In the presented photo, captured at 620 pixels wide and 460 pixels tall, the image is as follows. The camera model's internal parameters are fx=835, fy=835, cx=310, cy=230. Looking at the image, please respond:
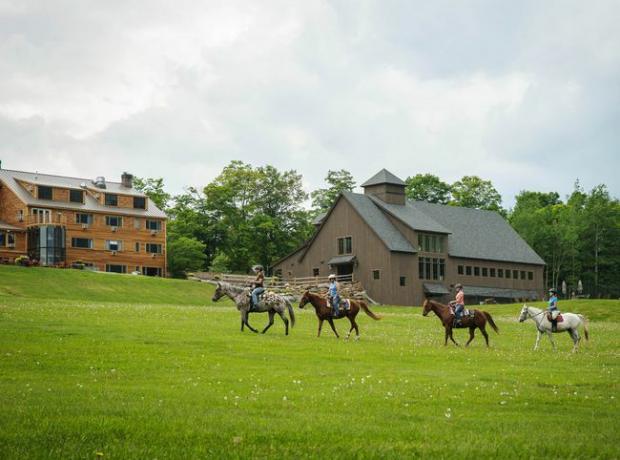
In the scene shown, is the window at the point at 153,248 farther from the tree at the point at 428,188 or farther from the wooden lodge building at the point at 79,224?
the tree at the point at 428,188

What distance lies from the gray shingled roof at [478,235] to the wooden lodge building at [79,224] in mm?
28908

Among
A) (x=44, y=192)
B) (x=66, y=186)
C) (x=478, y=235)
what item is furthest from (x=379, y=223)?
(x=44, y=192)

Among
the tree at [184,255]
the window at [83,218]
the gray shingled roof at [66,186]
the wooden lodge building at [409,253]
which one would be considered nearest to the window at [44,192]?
the gray shingled roof at [66,186]

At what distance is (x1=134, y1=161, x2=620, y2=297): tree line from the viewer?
97375mm

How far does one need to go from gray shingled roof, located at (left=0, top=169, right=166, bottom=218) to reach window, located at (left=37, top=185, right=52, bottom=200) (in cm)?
50

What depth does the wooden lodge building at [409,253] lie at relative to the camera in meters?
79.2

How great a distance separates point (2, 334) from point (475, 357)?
1594 cm

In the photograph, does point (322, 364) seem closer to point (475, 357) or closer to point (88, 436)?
point (475, 357)

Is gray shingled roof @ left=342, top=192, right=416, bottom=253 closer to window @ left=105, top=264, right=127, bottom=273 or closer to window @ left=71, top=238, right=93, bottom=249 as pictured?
window @ left=105, top=264, right=127, bottom=273

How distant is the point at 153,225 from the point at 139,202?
3186mm

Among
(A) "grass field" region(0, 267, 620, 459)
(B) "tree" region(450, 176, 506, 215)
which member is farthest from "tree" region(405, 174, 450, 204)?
(A) "grass field" region(0, 267, 620, 459)

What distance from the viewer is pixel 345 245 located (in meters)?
82.0

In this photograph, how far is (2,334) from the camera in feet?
92.2

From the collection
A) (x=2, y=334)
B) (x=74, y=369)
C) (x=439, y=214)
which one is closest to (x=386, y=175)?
(x=439, y=214)
